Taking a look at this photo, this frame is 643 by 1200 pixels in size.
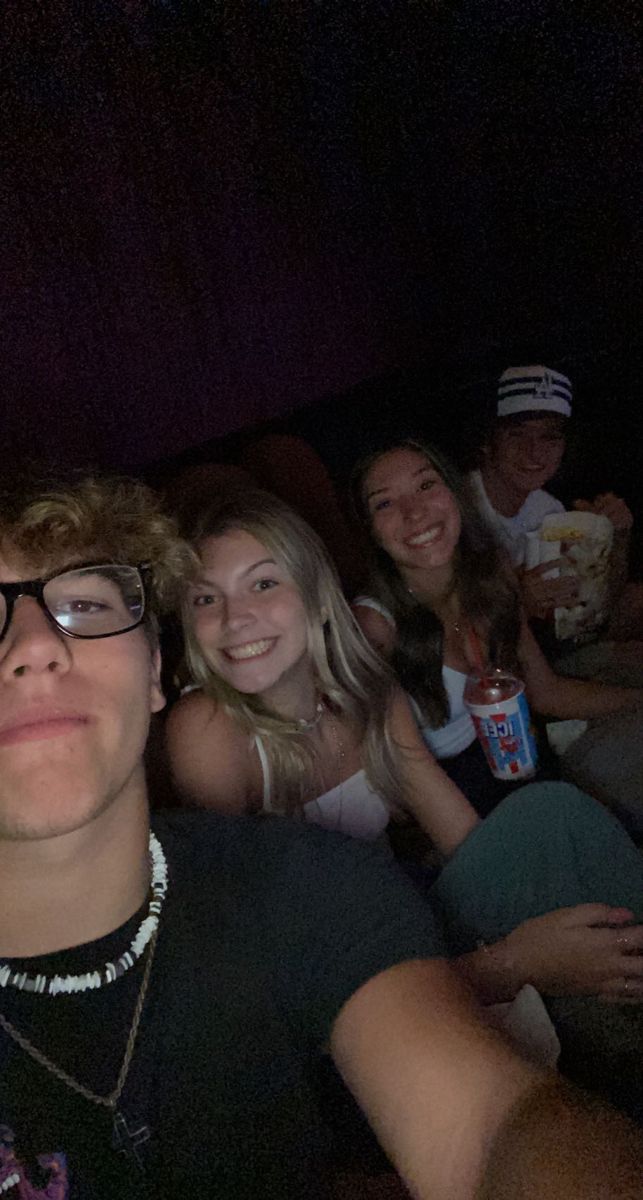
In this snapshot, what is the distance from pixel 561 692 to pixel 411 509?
0.63 metres

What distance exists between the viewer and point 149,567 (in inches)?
39.0

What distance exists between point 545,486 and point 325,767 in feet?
4.85

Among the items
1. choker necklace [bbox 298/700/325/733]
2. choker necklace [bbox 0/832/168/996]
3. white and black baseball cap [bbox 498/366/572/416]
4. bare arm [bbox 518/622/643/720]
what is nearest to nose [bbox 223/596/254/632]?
choker necklace [bbox 298/700/325/733]

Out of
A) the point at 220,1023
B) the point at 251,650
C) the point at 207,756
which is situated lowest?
the point at 220,1023

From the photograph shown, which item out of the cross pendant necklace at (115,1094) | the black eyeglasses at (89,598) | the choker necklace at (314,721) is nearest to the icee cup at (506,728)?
the choker necklace at (314,721)

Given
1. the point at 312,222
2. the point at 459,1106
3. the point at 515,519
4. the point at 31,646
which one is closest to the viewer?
the point at 459,1106

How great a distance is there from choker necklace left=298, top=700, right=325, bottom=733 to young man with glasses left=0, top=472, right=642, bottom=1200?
0.46 metres

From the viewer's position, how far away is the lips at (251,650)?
1.23 meters

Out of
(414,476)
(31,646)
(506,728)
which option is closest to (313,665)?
(506,728)

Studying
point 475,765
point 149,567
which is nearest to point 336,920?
point 149,567

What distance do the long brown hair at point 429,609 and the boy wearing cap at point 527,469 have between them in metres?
0.27

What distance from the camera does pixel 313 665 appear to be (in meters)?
1.41

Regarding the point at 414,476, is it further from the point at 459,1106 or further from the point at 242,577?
the point at 459,1106

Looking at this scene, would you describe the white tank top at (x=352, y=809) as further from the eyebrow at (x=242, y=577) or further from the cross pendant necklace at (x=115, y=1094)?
the cross pendant necklace at (x=115, y=1094)
